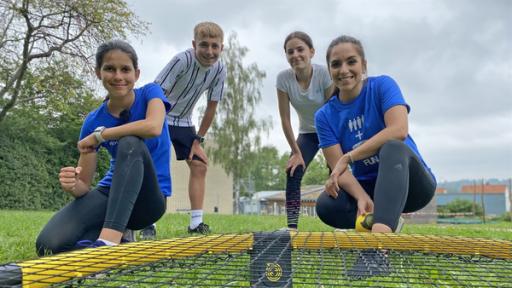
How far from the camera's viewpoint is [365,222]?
1609mm

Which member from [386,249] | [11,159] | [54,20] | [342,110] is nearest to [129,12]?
[54,20]

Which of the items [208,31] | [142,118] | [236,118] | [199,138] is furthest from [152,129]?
[236,118]

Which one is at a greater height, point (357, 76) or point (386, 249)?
point (357, 76)

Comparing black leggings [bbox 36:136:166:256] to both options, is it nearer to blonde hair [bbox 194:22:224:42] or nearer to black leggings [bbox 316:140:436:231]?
black leggings [bbox 316:140:436:231]

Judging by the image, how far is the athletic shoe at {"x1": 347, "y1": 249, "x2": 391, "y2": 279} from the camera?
117 centimetres

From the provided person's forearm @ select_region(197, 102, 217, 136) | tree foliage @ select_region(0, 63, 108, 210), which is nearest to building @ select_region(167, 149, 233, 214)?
tree foliage @ select_region(0, 63, 108, 210)

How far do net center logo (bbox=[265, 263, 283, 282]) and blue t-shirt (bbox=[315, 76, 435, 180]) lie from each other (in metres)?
0.83

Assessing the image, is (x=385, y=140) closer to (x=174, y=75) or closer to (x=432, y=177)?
(x=432, y=177)

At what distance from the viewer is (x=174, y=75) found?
2.60m

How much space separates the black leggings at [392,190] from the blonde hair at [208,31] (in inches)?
44.5

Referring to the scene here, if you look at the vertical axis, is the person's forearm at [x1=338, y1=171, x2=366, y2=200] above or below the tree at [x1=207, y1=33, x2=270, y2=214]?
below

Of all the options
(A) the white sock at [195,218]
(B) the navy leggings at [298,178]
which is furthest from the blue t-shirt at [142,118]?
(B) the navy leggings at [298,178]

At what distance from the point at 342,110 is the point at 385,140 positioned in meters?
0.31

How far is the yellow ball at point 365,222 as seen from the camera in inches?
62.7
